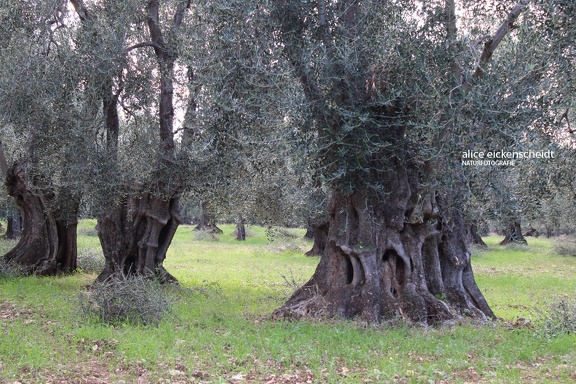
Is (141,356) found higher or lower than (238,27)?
lower

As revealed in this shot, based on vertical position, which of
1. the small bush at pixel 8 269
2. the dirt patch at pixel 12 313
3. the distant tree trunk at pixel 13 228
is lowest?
the dirt patch at pixel 12 313

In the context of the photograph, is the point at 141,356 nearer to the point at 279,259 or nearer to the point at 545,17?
the point at 545,17

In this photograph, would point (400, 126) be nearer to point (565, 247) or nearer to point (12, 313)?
point (12, 313)

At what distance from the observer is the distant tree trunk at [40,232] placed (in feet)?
50.6

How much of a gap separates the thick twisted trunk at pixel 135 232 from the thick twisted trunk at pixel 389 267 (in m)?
4.60

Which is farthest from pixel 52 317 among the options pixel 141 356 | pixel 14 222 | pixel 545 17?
pixel 14 222

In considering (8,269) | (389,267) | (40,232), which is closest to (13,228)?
(40,232)

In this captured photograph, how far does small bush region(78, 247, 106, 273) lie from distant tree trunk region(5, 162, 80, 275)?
1.13m

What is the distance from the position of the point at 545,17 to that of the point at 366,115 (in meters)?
3.27

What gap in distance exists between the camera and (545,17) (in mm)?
8719

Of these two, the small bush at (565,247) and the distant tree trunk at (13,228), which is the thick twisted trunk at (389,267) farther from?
the distant tree trunk at (13,228)

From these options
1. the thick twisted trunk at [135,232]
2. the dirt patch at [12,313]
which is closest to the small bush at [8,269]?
the thick twisted trunk at [135,232]

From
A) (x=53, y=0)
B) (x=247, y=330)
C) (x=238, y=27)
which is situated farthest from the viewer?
(x=53, y=0)

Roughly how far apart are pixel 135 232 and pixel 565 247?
978 inches
